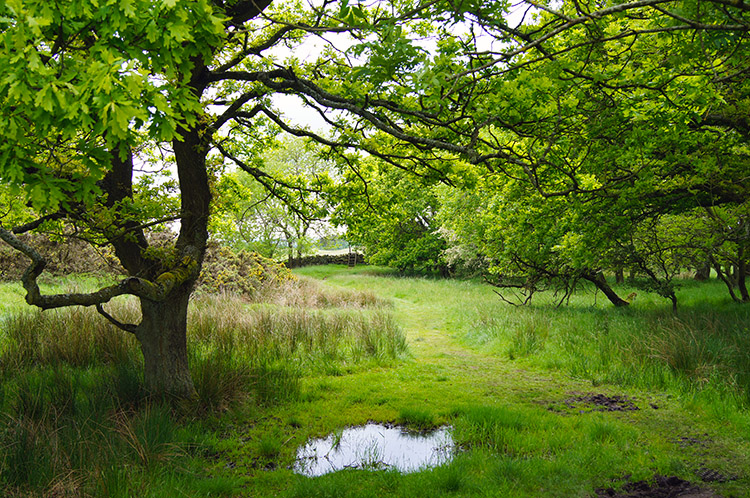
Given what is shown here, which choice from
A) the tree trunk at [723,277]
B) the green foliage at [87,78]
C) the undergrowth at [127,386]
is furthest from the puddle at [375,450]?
the tree trunk at [723,277]

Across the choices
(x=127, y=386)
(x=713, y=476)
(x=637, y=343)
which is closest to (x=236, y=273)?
(x=127, y=386)

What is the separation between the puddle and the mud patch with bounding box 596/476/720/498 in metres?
1.57

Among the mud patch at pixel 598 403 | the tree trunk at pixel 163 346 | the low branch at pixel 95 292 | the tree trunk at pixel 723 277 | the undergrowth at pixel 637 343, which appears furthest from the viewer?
the tree trunk at pixel 723 277

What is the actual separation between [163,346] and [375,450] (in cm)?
305

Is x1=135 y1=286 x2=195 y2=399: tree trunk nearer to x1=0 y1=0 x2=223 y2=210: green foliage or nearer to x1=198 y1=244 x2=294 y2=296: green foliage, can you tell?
x1=0 y1=0 x2=223 y2=210: green foliage

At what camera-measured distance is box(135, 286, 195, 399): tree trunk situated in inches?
233

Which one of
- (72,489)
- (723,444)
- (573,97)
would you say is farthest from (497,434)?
(573,97)

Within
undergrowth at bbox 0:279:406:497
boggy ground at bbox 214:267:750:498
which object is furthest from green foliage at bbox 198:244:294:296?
boggy ground at bbox 214:267:750:498

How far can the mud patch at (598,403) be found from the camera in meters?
6.28

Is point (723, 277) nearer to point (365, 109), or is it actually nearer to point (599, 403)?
point (599, 403)

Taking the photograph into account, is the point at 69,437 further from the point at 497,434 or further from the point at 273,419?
the point at 497,434

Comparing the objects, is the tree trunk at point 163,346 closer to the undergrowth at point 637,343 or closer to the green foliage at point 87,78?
the green foliage at point 87,78

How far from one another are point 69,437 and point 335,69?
237 inches

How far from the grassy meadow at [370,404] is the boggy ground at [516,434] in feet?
0.08
